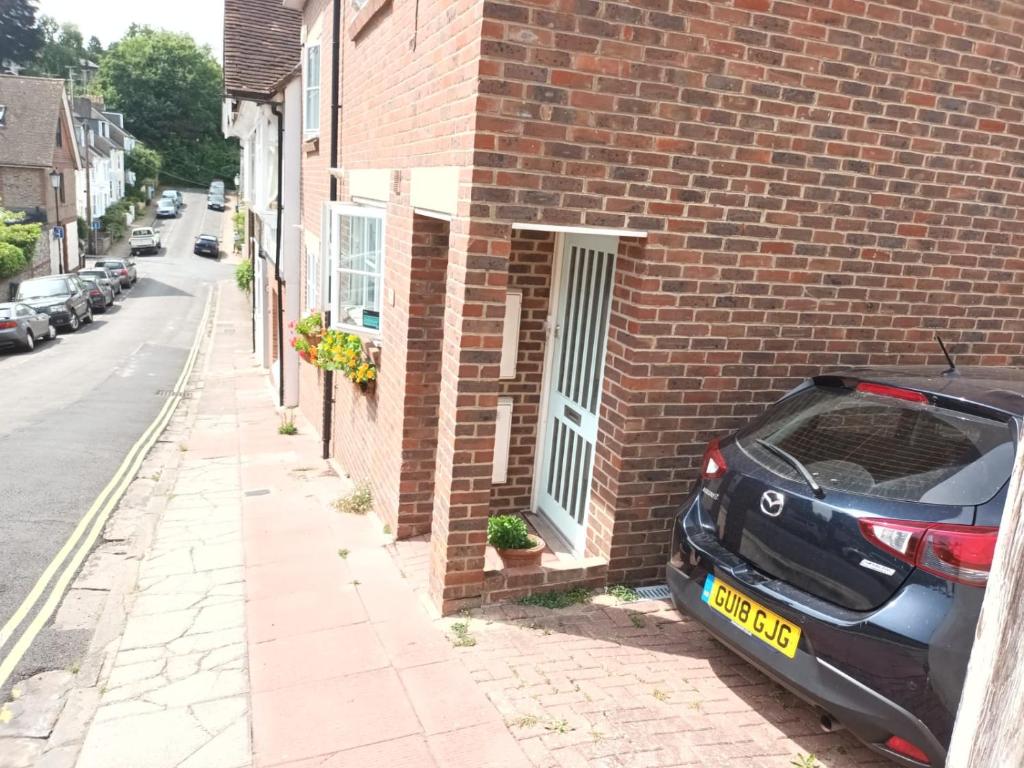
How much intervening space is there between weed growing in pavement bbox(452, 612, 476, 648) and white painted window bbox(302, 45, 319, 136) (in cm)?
854

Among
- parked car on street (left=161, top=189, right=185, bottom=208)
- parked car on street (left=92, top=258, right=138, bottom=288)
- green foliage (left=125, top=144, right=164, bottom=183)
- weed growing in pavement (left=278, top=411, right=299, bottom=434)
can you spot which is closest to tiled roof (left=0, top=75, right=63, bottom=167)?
parked car on street (left=92, top=258, right=138, bottom=288)

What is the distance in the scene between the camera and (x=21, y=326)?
67.5 feet

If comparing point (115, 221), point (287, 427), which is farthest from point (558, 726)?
point (115, 221)

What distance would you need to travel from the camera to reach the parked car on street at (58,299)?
2378 cm

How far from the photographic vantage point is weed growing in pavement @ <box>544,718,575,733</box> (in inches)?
136

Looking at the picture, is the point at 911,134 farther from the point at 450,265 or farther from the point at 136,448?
the point at 136,448

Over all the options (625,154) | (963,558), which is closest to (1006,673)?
(963,558)

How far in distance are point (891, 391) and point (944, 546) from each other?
884 mm

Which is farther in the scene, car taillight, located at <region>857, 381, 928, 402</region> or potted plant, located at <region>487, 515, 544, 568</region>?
potted plant, located at <region>487, 515, 544, 568</region>

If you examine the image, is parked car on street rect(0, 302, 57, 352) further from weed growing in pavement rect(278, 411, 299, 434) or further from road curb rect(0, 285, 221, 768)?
weed growing in pavement rect(278, 411, 299, 434)

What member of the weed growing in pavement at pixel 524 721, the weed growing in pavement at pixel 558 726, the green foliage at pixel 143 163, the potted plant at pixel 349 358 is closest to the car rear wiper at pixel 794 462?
the weed growing in pavement at pixel 558 726

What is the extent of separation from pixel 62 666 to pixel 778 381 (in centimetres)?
502

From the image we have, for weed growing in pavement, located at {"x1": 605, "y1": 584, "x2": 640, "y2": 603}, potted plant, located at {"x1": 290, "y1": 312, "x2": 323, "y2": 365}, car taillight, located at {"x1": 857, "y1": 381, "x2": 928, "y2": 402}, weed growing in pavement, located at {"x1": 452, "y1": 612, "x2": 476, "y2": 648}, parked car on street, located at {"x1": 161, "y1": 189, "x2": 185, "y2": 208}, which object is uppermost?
parked car on street, located at {"x1": 161, "y1": 189, "x2": 185, "y2": 208}

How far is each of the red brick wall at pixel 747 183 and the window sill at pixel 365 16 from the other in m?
2.97
